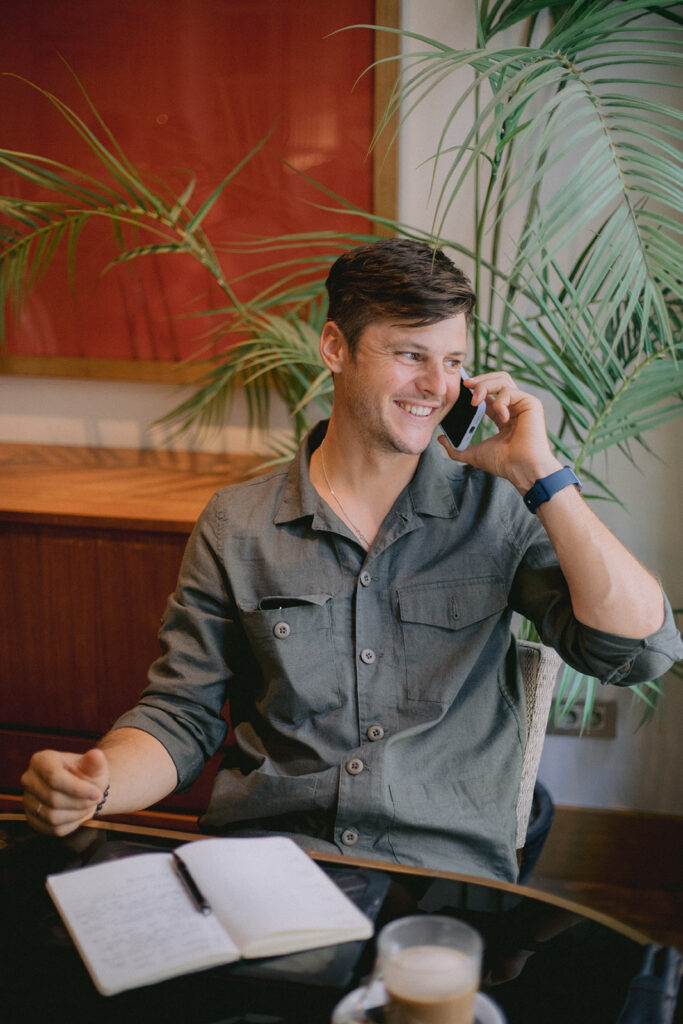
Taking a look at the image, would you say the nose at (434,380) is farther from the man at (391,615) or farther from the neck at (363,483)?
the neck at (363,483)

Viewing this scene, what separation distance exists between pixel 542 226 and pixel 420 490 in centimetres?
46

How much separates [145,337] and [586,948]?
1960 millimetres

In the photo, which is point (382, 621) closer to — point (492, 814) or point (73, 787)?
point (492, 814)

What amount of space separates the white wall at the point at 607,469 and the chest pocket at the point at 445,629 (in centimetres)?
102

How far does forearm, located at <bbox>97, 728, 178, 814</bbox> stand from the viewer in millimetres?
1265

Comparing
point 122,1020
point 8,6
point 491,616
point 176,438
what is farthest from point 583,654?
point 8,6

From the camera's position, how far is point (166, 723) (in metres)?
1.41

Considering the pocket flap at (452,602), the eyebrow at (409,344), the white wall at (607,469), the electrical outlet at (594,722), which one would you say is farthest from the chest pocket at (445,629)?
the electrical outlet at (594,722)

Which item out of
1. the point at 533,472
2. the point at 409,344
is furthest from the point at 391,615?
the point at 409,344

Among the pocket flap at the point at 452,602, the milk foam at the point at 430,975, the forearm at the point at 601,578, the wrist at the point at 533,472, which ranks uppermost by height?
the wrist at the point at 533,472

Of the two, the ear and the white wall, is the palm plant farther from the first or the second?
the ear

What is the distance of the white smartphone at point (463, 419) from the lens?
150 centimetres

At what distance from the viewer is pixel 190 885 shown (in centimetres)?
101

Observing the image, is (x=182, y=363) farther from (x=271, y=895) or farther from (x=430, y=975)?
(x=430, y=975)
